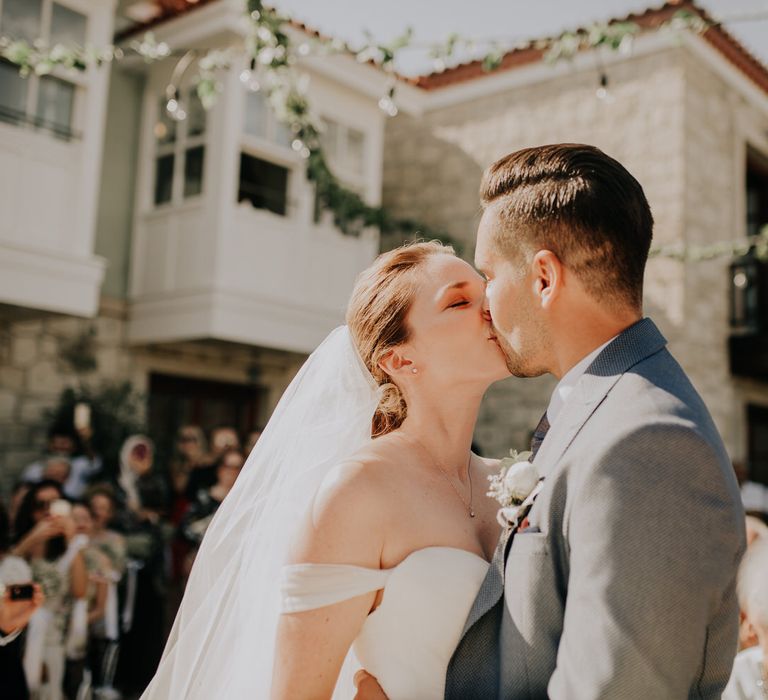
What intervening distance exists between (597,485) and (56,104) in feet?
30.3

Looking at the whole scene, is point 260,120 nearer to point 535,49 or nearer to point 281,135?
point 281,135

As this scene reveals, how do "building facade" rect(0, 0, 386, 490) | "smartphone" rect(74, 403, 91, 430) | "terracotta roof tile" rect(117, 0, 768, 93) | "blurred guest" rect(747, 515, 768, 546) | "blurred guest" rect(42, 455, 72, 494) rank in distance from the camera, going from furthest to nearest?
"terracotta roof tile" rect(117, 0, 768, 93)
"building facade" rect(0, 0, 386, 490)
"smartphone" rect(74, 403, 91, 430)
"blurred guest" rect(42, 455, 72, 494)
"blurred guest" rect(747, 515, 768, 546)

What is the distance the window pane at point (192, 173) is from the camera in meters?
10.3

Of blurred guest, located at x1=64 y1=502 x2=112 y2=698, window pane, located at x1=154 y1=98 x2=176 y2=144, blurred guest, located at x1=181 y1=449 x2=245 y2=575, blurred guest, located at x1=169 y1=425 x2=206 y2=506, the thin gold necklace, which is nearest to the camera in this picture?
the thin gold necklace

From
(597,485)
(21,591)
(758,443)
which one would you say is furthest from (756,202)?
(597,485)

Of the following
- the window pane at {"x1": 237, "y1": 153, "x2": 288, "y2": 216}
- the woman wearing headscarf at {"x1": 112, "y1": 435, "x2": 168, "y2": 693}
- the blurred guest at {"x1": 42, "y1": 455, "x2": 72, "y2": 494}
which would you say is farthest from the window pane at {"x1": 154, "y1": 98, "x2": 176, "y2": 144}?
the woman wearing headscarf at {"x1": 112, "y1": 435, "x2": 168, "y2": 693}

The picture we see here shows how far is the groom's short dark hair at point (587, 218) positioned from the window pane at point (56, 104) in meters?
8.59

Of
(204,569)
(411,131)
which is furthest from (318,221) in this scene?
(204,569)

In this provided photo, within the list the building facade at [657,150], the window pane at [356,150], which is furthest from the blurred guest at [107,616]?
the window pane at [356,150]

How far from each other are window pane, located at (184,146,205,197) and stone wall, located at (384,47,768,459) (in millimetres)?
3805

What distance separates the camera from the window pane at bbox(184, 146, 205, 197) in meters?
10.3

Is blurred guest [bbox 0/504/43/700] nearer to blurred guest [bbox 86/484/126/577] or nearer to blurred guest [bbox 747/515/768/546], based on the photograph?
blurred guest [bbox 86/484/126/577]

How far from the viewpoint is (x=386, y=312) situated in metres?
2.54

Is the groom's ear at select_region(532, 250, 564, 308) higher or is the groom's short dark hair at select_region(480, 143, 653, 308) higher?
the groom's short dark hair at select_region(480, 143, 653, 308)
